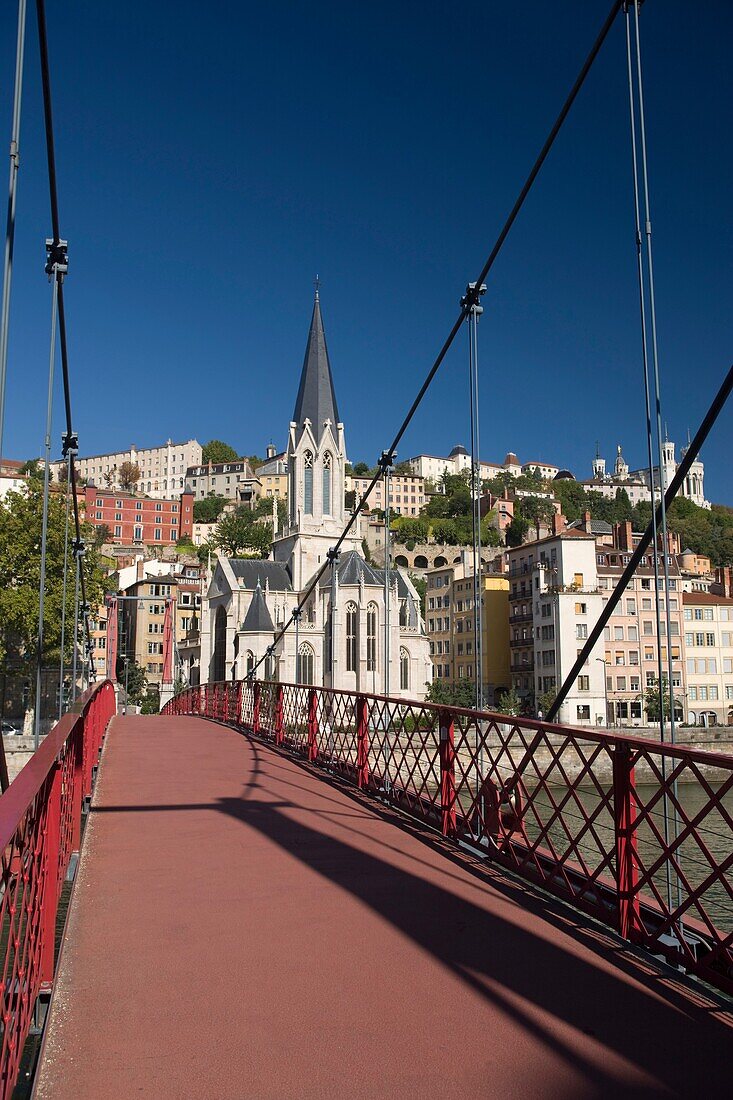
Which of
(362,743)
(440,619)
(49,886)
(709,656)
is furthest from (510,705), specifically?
(49,886)

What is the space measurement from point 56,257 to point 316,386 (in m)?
46.4

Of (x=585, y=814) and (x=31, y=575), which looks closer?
(x=585, y=814)

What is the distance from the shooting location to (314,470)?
56.2 meters

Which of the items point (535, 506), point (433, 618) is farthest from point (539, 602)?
point (535, 506)

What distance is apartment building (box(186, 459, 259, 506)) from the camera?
131 metres

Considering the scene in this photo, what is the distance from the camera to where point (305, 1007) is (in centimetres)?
417

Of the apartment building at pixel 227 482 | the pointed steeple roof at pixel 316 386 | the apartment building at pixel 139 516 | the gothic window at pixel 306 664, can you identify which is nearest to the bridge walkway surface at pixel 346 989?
the gothic window at pixel 306 664

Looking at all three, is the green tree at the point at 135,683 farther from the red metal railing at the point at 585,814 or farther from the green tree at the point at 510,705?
the red metal railing at the point at 585,814

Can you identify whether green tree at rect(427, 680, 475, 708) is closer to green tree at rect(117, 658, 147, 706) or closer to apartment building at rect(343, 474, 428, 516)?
green tree at rect(117, 658, 147, 706)

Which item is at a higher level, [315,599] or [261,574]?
[261,574]

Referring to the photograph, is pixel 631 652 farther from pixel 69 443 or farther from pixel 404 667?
pixel 69 443

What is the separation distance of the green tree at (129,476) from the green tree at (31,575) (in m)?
89.4

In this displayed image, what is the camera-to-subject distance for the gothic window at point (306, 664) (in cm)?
5097

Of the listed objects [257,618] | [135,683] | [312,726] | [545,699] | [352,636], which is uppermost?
[257,618]
